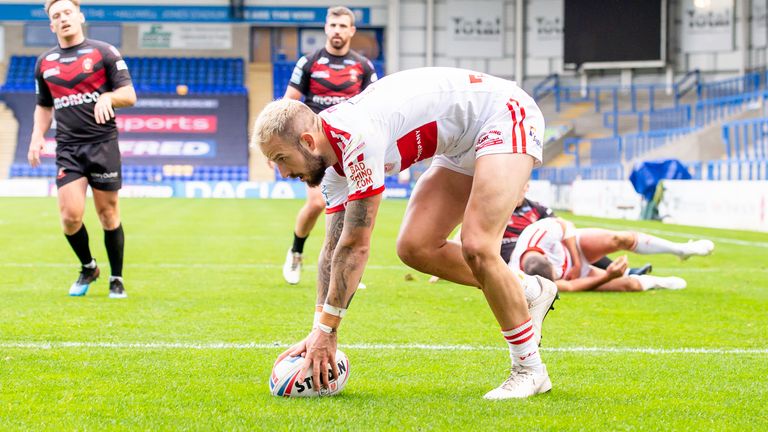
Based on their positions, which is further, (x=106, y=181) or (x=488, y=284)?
(x=106, y=181)

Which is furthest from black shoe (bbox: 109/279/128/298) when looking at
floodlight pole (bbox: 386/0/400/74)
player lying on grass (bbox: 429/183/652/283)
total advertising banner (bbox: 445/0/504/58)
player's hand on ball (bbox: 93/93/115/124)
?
total advertising banner (bbox: 445/0/504/58)

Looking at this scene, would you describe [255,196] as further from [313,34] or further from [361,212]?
[361,212]

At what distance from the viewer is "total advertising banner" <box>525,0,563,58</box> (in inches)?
1743

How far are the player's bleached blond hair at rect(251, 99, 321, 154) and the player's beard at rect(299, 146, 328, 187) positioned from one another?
7 centimetres

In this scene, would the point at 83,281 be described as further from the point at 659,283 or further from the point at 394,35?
the point at 394,35

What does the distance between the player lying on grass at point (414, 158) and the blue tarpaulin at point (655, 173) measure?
17.9 meters

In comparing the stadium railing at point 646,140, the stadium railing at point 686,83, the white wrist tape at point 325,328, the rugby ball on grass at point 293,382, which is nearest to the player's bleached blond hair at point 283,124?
the white wrist tape at point 325,328

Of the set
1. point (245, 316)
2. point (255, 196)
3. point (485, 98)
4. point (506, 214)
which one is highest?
point (485, 98)

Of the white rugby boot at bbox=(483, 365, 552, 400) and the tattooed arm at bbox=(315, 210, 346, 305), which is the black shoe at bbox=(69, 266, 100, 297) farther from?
the white rugby boot at bbox=(483, 365, 552, 400)

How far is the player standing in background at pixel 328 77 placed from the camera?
870 centimetres

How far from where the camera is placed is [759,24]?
41.0 m

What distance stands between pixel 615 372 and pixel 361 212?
1558mm

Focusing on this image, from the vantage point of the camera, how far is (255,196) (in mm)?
40656

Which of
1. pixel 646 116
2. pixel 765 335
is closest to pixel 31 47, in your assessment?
pixel 646 116
